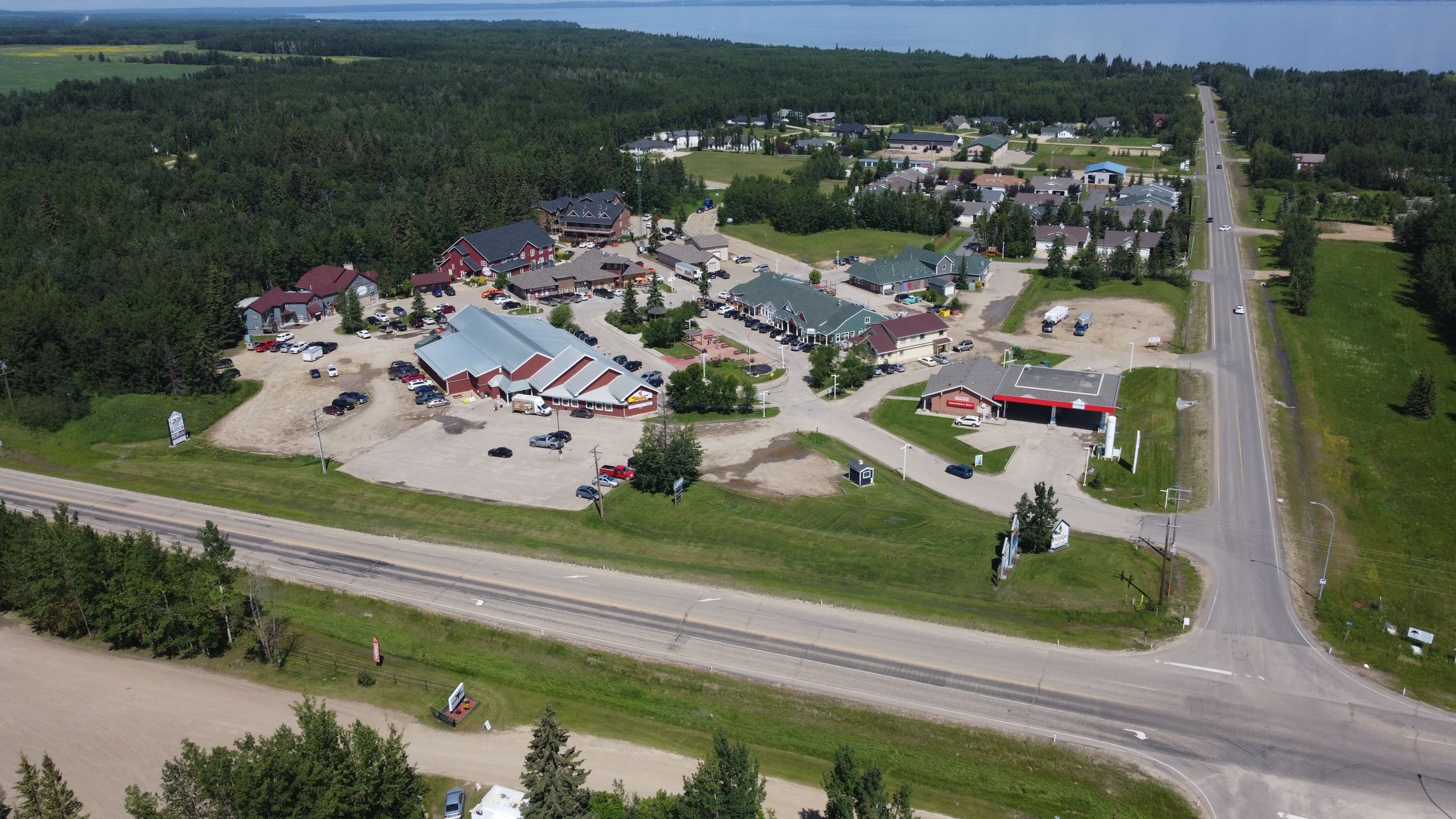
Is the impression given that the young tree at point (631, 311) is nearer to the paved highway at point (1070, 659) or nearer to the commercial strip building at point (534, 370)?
the commercial strip building at point (534, 370)

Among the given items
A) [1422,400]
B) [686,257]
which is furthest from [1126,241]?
[686,257]

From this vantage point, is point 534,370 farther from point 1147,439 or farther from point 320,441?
point 1147,439

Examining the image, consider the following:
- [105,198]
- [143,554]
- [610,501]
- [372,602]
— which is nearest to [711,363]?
[610,501]

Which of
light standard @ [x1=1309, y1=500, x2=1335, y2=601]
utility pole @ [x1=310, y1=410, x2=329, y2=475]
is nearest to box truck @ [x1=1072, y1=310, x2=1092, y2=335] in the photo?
light standard @ [x1=1309, y1=500, x2=1335, y2=601]

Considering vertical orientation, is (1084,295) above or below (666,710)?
above

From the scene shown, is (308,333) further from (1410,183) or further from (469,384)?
(1410,183)

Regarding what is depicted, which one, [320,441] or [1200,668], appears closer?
[1200,668]

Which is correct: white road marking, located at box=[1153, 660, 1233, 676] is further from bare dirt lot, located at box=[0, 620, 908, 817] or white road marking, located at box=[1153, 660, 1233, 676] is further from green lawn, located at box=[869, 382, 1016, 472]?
green lawn, located at box=[869, 382, 1016, 472]
